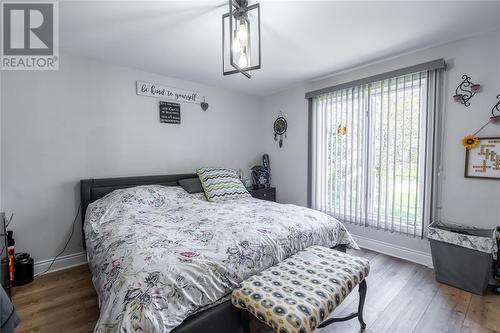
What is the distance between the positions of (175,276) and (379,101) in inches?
112

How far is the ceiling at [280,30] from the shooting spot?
1760 mm

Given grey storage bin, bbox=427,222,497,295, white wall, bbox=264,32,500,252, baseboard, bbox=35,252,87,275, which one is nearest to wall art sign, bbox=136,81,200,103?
baseboard, bbox=35,252,87,275

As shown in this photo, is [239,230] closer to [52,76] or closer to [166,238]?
[166,238]

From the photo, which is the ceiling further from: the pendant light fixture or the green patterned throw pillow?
the green patterned throw pillow

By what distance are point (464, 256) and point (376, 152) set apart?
4.23ft

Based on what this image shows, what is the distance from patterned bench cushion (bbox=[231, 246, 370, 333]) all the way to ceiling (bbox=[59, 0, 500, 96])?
1.85 m

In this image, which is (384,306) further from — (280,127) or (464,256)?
(280,127)

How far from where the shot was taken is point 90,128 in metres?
2.65

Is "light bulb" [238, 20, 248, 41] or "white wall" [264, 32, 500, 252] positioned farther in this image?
"white wall" [264, 32, 500, 252]

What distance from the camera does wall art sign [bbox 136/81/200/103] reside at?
2.97m

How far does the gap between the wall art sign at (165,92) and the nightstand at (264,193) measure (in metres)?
1.63

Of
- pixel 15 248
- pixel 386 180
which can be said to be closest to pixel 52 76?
pixel 15 248

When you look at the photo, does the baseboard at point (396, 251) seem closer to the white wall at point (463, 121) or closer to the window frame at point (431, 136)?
the white wall at point (463, 121)

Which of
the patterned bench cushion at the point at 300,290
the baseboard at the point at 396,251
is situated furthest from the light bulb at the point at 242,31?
the baseboard at the point at 396,251
